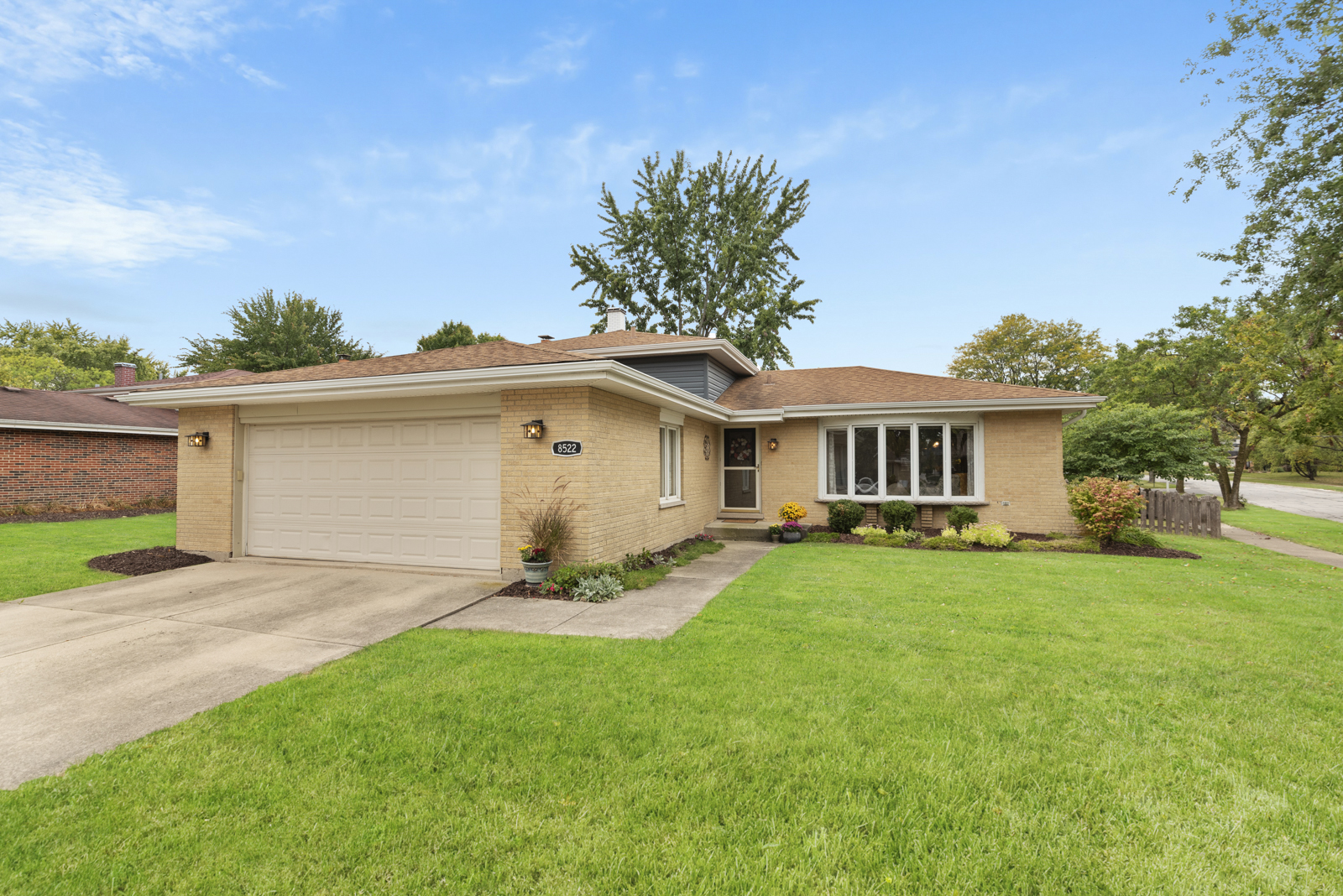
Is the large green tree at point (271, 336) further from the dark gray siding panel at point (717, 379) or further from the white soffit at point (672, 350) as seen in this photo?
the dark gray siding panel at point (717, 379)

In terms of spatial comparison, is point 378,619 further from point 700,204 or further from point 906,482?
point 700,204

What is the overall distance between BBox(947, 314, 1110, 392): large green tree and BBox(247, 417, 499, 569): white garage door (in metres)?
34.3

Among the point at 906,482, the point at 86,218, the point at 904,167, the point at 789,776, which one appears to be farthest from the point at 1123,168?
the point at 86,218

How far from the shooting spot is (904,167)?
49.8ft

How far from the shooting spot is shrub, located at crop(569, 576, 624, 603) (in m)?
6.69

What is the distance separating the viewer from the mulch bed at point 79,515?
47.2 ft

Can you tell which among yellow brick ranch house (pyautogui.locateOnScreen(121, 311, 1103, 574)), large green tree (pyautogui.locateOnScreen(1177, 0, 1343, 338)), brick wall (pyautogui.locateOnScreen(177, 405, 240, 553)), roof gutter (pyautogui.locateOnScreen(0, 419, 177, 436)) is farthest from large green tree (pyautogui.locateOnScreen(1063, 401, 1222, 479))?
roof gutter (pyautogui.locateOnScreen(0, 419, 177, 436))

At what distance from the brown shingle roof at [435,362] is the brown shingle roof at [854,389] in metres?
5.99

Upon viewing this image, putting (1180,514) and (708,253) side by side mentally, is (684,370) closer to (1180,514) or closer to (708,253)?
(1180,514)

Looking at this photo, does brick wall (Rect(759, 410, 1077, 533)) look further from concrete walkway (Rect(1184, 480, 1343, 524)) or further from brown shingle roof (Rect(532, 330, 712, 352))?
concrete walkway (Rect(1184, 480, 1343, 524))

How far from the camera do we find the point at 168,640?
5.02 meters

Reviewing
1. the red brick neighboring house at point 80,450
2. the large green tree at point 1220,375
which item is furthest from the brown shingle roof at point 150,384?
the large green tree at point 1220,375

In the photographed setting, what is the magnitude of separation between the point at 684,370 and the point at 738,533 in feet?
13.3

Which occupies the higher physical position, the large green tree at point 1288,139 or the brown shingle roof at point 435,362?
the large green tree at point 1288,139
